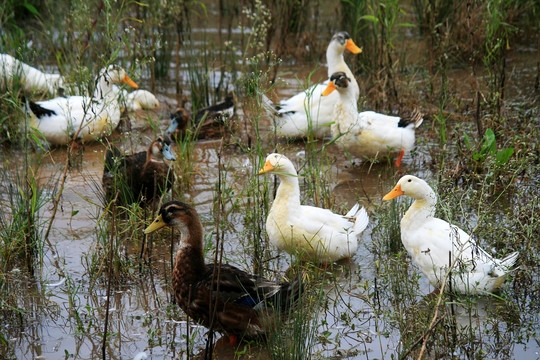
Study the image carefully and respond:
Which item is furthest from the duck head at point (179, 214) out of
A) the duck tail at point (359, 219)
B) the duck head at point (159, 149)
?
the duck head at point (159, 149)

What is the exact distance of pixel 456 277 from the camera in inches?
170

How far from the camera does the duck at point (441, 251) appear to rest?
13.6 feet

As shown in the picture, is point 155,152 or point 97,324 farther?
point 155,152

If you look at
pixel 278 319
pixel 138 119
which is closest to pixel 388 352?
pixel 278 319

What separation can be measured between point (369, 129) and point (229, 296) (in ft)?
10.4

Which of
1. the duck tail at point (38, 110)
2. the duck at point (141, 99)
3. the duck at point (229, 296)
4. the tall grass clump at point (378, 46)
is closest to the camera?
the duck at point (229, 296)

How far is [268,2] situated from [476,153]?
413cm

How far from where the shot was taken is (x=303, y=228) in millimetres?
4930

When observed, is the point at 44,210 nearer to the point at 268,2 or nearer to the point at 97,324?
the point at 97,324

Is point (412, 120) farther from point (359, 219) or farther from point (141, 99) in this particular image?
point (141, 99)

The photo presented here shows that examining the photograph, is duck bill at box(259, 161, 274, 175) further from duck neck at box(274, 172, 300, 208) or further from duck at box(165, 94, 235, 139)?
duck at box(165, 94, 235, 139)

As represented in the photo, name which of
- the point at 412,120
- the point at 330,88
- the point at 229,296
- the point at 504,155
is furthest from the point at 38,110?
the point at 504,155

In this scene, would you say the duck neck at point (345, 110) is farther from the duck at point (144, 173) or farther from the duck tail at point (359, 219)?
the duck at point (144, 173)

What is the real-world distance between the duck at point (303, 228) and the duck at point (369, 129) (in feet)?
5.07
